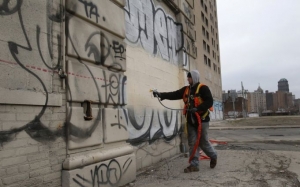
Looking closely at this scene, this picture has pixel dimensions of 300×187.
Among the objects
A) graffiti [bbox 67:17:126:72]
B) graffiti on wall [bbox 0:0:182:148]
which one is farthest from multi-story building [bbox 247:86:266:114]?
graffiti [bbox 67:17:126:72]

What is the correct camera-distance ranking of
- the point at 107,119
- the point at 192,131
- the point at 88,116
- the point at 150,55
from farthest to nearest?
the point at 150,55
the point at 192,131
the point at 107,119
the point at 88,116

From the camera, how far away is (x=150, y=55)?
5.94m

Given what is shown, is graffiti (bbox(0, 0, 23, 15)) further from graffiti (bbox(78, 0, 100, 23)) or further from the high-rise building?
the high-rise building

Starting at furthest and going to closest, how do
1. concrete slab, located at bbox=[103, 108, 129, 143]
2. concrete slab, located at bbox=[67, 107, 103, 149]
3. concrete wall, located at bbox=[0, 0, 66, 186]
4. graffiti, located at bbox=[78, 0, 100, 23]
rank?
concrete slab, located at bbox=[103, 108, 129, 143], graffiti, located at bbox=[78, 0, 100, 23], concrete slab, located at bbox=[67, 107, 103, 149], concrete wall, located at bbox=[0, 0, 66, 186]

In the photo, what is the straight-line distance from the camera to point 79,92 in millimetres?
3590

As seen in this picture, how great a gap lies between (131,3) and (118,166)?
10.3ft

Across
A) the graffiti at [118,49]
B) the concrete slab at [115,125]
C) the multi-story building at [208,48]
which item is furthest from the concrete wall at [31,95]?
the multi-story building at [208,48]

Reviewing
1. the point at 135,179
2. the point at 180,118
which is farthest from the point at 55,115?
the point at 180,118

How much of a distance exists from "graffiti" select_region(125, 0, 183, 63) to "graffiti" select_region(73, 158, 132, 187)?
2345mm

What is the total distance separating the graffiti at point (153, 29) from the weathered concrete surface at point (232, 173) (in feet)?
8.32

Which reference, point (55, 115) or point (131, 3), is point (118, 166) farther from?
Result: point (131, 3)

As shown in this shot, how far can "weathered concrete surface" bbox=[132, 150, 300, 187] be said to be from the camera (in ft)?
13.8

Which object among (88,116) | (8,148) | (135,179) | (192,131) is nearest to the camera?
(8,148)

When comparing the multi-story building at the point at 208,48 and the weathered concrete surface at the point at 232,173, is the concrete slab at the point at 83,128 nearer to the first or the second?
the weathered concrete surface at the point at 232,173
